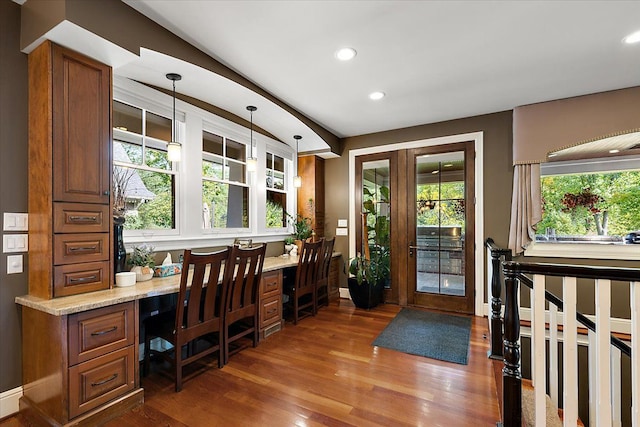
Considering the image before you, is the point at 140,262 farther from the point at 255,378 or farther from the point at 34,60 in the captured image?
the point at 34,60

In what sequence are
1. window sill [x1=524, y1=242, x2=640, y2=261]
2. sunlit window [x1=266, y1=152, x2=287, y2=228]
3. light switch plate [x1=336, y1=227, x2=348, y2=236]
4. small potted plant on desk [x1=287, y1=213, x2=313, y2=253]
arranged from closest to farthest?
window sill [x1=524, y1=242, x2=640, y2=261] < sunlit window [x1=266, y1=152, x2=287, y2=228] < small potted plant on desk [x1=287, y1=213, x2=313, y2=253] < light switch plate [x1=336, y1=227, x2=348, y2=236]

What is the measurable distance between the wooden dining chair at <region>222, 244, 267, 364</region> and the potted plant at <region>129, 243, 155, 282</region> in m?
0.65

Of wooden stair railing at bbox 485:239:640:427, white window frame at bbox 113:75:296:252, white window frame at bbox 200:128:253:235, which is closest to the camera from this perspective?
wooden stair railing at bbox 485:239:640:427

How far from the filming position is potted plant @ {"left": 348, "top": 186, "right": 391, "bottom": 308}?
14.3 ft

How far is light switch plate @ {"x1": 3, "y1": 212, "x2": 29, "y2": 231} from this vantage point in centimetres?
198

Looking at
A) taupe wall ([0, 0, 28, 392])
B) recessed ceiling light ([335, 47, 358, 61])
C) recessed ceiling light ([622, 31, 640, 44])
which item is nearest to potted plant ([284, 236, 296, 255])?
recessed ceiling light ([335, 47, 358, 61])

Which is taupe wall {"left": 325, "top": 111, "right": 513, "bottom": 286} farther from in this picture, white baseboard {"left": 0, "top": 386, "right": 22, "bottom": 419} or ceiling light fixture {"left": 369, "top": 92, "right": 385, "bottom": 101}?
white baseboard {"left": 0, "top": 386, "right": 22, "bottom": 419}

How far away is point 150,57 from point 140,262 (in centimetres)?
166

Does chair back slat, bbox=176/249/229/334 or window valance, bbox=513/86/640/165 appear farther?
window valance, bbox=513/86/640/165

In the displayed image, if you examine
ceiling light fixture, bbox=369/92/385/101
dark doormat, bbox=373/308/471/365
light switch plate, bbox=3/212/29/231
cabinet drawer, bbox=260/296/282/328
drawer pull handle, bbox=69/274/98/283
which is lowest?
dark doormat, bbox=373/308/471/365

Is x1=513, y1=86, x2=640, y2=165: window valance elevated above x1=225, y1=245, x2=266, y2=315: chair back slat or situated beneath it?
elevated above

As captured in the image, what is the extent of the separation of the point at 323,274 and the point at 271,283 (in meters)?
1.08

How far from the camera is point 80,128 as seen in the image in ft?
6.70

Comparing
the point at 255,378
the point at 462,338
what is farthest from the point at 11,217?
the point at 462,338
